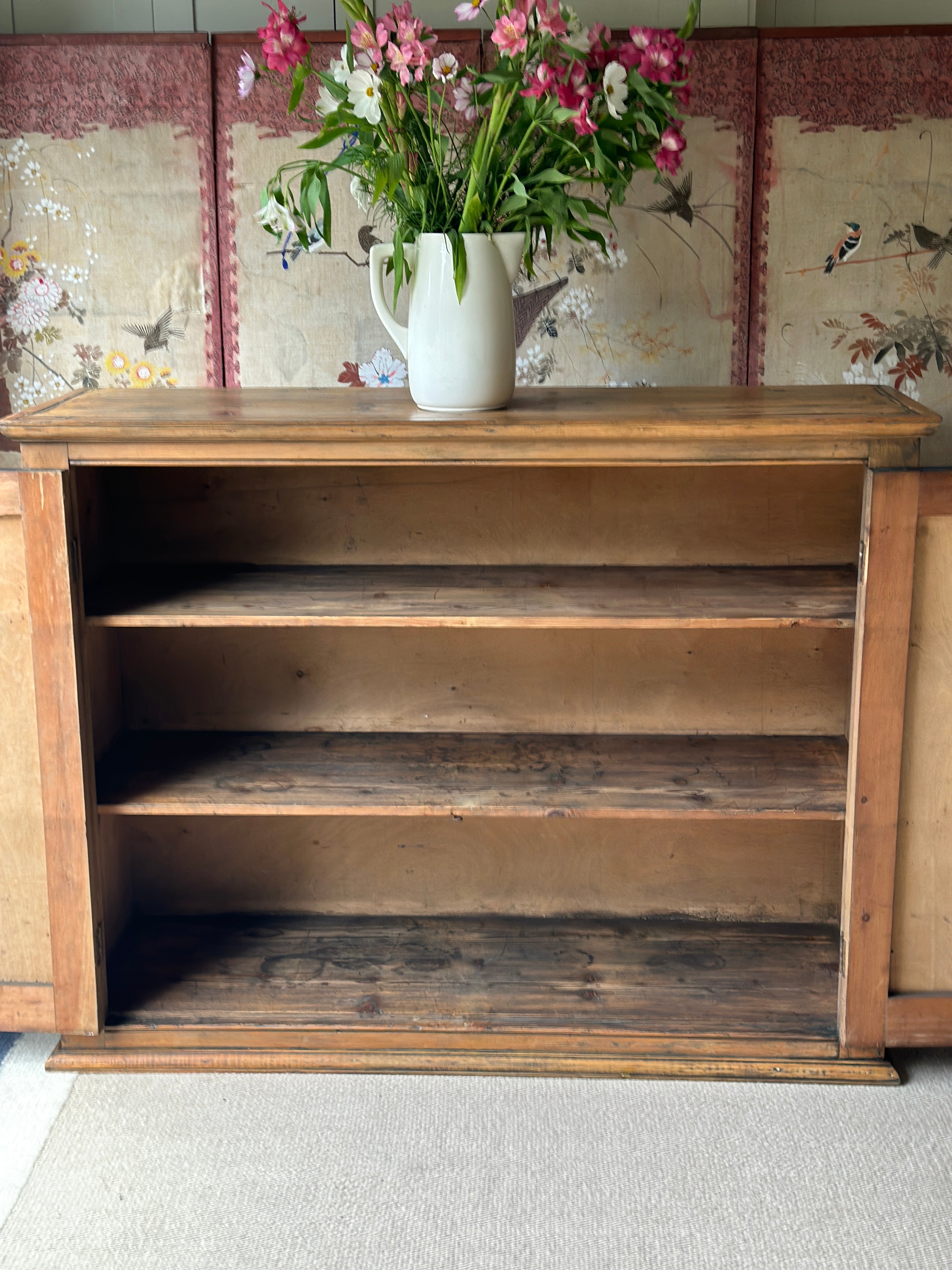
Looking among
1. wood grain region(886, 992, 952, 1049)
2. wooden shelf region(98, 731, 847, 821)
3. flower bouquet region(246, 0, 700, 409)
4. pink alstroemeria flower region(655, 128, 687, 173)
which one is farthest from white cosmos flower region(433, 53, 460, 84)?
wood grain region(886, 992, 952, 1049)

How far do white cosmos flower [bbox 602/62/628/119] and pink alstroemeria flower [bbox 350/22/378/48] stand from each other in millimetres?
345

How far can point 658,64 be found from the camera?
1.72 metres

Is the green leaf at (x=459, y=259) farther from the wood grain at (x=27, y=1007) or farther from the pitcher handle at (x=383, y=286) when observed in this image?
the wood grain at (x=27, y=1007)

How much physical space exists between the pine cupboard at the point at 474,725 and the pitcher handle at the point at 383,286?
120 mm

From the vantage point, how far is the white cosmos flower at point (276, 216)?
6.07ft

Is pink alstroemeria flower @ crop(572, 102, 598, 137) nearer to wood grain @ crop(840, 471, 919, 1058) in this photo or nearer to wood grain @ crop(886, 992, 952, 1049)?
wood grain @ crop(840, 471, 919, 1058)

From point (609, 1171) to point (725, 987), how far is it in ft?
1.63

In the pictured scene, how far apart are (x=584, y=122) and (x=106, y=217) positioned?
1.02 metres

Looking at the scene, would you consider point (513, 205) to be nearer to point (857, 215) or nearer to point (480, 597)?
point (480, 597)

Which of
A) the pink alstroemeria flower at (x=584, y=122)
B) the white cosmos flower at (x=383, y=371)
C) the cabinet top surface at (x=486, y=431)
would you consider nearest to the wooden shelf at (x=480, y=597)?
the cabinet top surface at (x=486, y=431)

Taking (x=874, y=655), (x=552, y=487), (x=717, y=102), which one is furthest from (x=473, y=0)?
(x=874, y=655)

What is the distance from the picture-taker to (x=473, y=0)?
1706mm

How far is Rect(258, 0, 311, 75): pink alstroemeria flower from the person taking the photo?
174cm

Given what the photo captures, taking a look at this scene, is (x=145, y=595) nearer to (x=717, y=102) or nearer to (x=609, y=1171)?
(x=609, y=1171)
